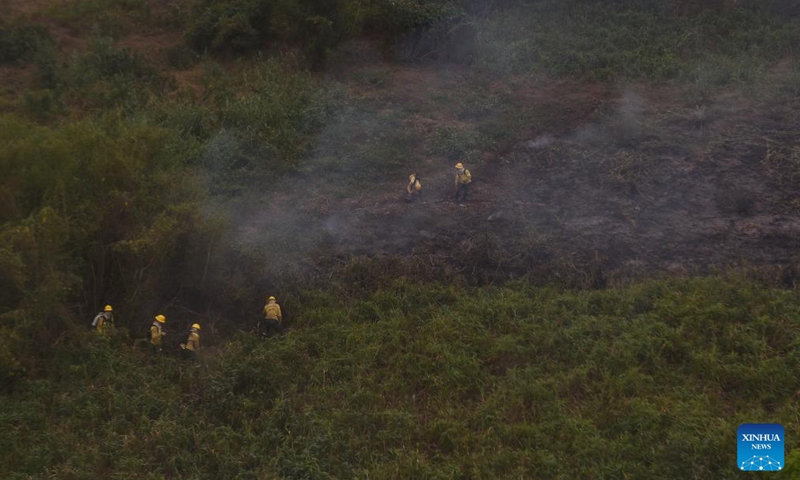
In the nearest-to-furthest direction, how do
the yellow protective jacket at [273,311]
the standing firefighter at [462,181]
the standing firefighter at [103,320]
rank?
the standing firefighter at [103,320], the yellow protective jacket at [273,311], the standing firefighter at [462,181]

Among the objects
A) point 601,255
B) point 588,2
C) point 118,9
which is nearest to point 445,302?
point 601,255

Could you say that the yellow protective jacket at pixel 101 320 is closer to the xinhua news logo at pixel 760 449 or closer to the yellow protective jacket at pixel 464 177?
the yellow protective jacket at pixel 464 177

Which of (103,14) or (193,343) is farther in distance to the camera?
(103,14)

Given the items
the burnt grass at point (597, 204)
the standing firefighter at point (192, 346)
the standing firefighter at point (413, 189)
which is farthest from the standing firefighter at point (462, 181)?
the standing firefighter at point (192, 346)

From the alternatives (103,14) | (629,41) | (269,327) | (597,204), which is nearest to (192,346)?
(269,327)

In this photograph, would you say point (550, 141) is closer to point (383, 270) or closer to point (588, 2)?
point (383, 270)

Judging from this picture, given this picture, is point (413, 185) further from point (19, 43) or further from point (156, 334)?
point (19, 43)

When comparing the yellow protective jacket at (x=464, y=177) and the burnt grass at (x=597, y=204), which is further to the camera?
the yellow protective jacket at (x=464, y=177)
